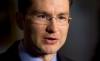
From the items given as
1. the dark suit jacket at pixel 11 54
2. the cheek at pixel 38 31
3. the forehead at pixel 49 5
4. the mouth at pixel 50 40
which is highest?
the forehead at pixel 49 5

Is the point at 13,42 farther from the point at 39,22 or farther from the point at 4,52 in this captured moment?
the point at 39,22

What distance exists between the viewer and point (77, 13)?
4.17 ft

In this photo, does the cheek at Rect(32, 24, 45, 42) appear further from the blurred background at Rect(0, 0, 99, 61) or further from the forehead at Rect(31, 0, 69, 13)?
the blurred background at Rect(0, 0, 99, 61)

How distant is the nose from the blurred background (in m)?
0.25

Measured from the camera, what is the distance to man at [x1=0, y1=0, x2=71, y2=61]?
1035 millimetres

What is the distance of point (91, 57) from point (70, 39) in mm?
162

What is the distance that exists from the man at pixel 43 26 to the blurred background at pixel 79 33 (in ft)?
0.53

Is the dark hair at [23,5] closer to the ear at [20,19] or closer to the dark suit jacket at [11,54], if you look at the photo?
the ear at [20,19]

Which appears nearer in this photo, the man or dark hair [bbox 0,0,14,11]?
the man

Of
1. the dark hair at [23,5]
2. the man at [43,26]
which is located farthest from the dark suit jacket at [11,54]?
the dark hair at [23,5]

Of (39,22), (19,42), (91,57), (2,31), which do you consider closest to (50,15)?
(39,22)

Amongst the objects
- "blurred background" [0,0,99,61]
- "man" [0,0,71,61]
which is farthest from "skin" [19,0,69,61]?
"blurred background" [0,0,99,61]

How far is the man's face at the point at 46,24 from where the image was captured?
1033mm

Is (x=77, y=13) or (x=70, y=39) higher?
(x=77, y=13)
